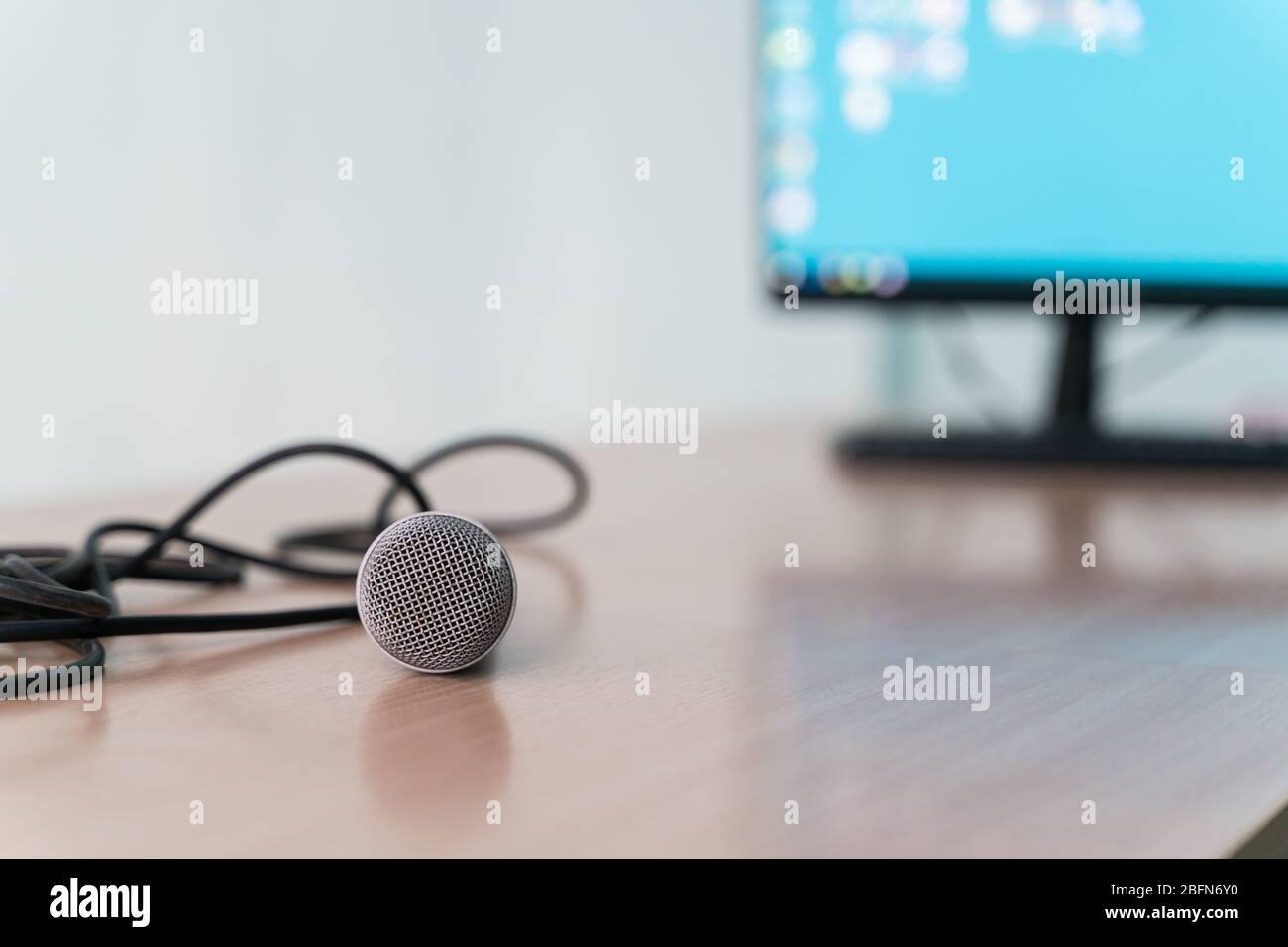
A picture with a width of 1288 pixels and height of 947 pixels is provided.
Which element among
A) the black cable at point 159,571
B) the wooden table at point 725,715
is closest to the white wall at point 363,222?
the wooden table at point 725,715

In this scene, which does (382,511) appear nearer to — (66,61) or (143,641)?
(143,641)

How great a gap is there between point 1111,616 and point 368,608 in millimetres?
366

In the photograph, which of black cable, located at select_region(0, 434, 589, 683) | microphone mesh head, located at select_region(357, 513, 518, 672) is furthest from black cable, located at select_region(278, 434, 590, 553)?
microphone mesh head, located at select_region(357, 513, 518, 672)

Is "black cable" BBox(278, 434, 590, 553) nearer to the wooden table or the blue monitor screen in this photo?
the wooden table

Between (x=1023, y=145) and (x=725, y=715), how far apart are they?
2.59 feet

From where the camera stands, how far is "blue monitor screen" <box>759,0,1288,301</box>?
3.37ft

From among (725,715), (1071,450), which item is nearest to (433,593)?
(725,715)

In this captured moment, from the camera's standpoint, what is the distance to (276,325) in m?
1.32

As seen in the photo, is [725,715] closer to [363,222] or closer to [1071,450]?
[1071,450]

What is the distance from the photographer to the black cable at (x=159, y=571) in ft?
1.65

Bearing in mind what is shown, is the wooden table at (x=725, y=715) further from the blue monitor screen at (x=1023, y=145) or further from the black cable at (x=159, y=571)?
the blue monitor screen at (x=1023, y=145)

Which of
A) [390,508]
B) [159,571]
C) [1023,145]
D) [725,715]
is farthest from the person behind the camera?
[1023,145]

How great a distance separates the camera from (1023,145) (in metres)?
1.09

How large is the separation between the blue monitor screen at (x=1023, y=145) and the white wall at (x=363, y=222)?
8cm
